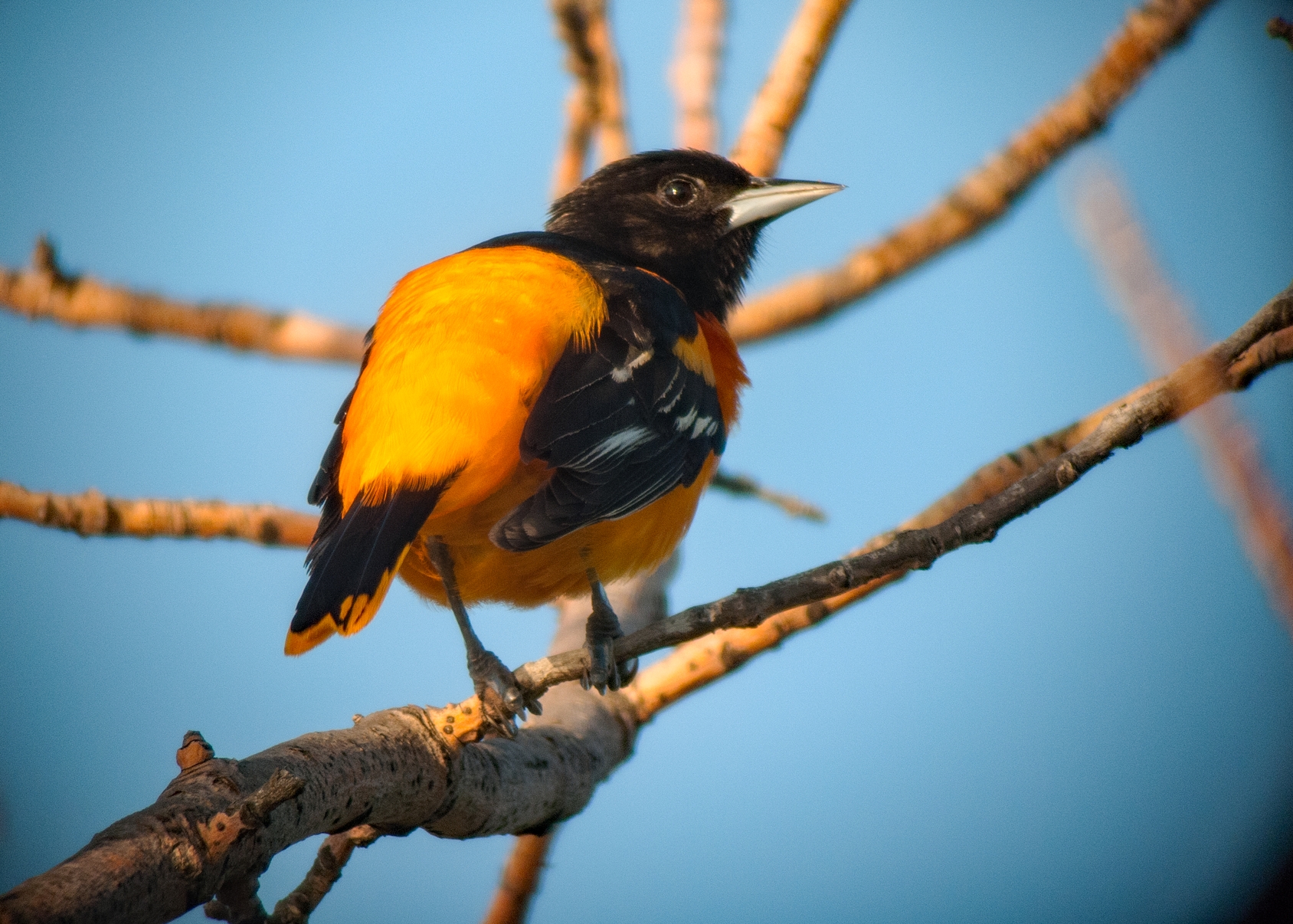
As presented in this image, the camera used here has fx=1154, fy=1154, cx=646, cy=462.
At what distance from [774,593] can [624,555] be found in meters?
1.11

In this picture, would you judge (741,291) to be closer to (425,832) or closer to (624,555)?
(624,555)

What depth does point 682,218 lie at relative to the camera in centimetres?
475

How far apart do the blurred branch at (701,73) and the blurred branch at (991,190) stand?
95cm

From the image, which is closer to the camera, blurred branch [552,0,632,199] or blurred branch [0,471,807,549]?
blurred branch [0,471,807,549]

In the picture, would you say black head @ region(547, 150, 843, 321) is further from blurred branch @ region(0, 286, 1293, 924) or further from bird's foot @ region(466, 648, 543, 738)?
bird's foot @ region(466, 648, 543, 738)

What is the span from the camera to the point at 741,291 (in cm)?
494

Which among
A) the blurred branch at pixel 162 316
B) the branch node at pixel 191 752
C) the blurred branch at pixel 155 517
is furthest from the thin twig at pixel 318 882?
the blurred branch at pixel 162 316

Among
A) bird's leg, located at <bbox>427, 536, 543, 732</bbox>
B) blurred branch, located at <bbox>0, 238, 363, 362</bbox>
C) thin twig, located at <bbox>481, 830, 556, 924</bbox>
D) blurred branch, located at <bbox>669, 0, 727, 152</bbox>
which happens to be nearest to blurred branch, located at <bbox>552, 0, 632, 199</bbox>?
blurred branch, located at <bbox>669, 0, 727, 152</bbox>

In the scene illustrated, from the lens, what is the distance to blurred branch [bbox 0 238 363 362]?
4531mm

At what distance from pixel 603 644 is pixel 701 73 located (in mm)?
3281

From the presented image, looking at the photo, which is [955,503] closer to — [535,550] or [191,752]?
[535,550]

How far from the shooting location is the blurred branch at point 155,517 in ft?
12.2

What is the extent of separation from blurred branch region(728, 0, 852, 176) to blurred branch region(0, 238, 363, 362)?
1.91 meters

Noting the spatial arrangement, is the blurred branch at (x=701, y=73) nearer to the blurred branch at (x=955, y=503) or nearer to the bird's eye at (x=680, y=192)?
the bird's eye at (x=680, y=192)
